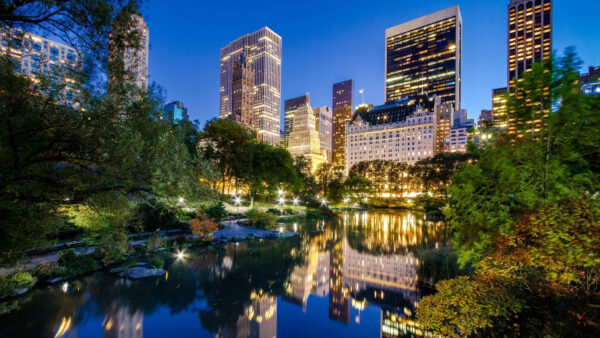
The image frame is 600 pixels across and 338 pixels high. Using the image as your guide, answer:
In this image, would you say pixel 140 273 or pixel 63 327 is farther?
pixel 140 273

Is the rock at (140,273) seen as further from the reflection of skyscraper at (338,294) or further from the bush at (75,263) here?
the reflection of skyscraper at (338,294)

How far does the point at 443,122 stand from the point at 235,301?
173823 millimetres

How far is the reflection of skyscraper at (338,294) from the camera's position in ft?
45.8

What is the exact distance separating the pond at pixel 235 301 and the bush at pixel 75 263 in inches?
35.1

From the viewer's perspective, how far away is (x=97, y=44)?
6758mm

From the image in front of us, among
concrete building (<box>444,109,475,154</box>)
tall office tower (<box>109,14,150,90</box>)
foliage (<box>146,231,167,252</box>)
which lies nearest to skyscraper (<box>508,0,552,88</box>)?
concrete building (<box>444,109,475,154</box>)

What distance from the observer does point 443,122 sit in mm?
159875

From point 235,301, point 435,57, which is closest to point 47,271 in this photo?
point 235,301

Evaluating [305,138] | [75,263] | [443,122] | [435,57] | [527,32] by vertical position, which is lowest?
[75,263]

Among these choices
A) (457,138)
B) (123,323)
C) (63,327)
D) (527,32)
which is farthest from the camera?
(527,32)

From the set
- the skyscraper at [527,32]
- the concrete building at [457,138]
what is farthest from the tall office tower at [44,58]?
the skyscraper at [527,32]

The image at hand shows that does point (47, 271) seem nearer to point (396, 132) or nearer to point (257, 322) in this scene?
point (257, 322)

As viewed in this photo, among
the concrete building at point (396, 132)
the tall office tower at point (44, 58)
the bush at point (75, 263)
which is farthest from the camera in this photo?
the concrete building at point (396, 132)

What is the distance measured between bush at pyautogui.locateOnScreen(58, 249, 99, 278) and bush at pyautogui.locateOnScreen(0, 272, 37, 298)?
6.40 ft
